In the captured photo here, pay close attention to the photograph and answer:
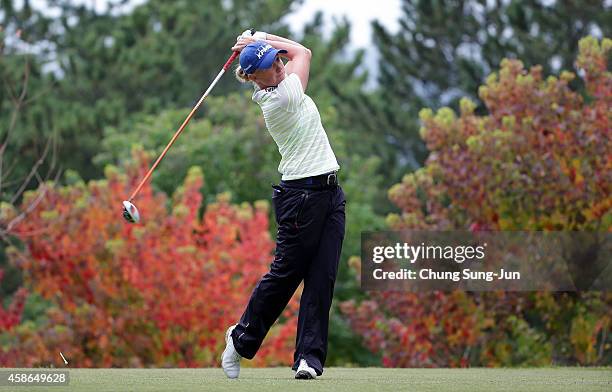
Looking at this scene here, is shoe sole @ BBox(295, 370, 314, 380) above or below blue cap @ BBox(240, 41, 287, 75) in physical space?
below

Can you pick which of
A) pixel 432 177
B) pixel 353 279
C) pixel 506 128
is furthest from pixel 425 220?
pixel 353 279

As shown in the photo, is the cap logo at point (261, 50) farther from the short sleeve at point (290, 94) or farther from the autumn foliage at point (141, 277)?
the autumn foliage at point (141, 277)

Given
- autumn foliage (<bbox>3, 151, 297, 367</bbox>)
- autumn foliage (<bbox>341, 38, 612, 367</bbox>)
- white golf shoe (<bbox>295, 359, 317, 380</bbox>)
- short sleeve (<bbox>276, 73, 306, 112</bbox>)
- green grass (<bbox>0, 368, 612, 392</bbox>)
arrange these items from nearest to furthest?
green grass (<bbox>0, 368, 612, 392</bbox>), short sleeve (<bbox>276, 73, 306, 112</bbox>), white golf shoe (<bbox>295, 359, 317, 380</bbox>), autumn foliage (<bbox>341, 38, 612, 367</bbox>), autumn foliage (<bbox>3, 151, 297, 367</bbox>)

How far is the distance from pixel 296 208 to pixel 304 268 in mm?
395

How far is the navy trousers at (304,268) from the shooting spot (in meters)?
6.93

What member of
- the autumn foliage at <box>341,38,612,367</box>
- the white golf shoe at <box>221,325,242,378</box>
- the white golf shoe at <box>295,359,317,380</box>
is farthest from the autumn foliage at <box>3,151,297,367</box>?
the white golf shoe at <box>295,359,317,380</box>

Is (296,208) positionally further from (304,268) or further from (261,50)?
(261,50)

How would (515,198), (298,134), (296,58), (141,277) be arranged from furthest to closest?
(141,277) → (515,198) → (296,58) → (298,134)

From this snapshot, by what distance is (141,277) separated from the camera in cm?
2114

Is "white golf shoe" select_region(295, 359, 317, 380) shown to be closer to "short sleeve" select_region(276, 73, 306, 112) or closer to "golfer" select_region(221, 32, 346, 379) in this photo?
"golfer" select_region(221, 32, 346, 379)

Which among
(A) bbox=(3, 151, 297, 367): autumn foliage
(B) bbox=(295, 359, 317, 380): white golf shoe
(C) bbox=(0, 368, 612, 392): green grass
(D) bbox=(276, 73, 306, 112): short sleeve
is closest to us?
(C) bbox=(0, 368, 612, 392): green grass

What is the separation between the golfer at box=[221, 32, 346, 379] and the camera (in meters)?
6.82

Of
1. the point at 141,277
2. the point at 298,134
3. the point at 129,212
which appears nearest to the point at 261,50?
the point at 298,134

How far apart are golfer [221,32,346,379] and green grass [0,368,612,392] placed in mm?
250
